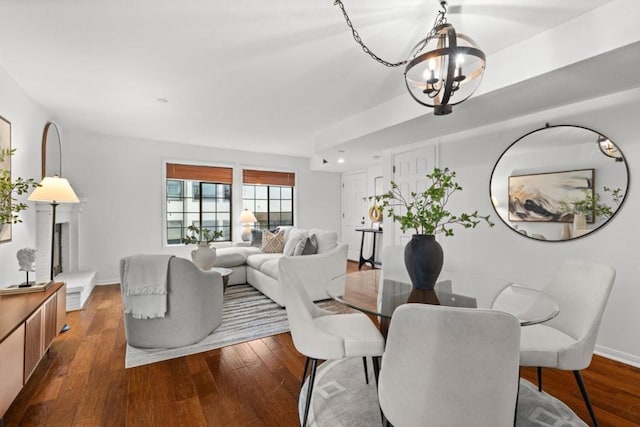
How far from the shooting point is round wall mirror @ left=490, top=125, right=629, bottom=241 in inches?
98.3

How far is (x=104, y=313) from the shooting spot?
3.53 metres

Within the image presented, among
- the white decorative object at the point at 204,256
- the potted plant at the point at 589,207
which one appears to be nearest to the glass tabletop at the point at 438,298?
the potted plant at the point at 589,207

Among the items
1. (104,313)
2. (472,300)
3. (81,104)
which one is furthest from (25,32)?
(472,300)

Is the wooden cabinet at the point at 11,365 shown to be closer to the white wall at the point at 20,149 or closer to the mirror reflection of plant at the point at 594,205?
the white wall at the point at 20,149

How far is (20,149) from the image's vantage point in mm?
3051

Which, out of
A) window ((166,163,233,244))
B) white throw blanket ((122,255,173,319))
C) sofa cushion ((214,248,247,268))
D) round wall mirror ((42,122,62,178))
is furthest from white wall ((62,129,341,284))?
white throw blanket ((122,255,173,319))

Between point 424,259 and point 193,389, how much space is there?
1.75 metres

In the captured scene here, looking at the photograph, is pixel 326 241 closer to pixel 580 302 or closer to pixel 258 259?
pixel 258 259

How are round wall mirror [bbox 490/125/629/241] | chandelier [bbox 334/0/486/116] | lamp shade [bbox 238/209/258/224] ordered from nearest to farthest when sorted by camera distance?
chandelier [bbox 334/0/486/116] → round wall mirror [bbox 490/125/629/241] → lamp shade [bbox 238/209/258/224]

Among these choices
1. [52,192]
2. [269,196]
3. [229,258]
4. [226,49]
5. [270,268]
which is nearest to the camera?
[226,49]

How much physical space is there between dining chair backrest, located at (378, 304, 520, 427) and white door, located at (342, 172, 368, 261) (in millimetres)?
5719

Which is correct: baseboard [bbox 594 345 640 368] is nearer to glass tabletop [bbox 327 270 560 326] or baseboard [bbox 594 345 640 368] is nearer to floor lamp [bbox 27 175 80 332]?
glass tabletop [bbox 327 270 560 326]

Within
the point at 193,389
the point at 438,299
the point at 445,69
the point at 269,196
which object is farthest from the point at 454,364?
the point at 269,196

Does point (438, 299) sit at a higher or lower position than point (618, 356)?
higher
